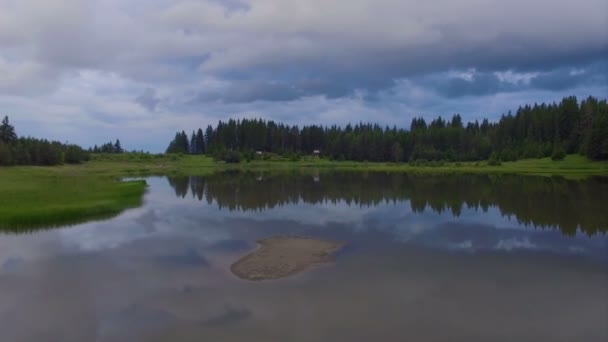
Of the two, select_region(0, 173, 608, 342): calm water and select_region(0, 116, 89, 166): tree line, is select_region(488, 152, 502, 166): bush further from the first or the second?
select_region(0, 116, 89, 166): tree line

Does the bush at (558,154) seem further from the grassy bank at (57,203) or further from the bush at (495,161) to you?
the grassy bank at (57,203)

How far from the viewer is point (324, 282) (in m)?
22.9

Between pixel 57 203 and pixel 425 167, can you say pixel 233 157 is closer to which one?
pixel 425 167

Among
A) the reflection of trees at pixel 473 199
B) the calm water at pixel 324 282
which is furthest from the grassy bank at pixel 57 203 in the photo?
the reflection of trees at pixel 473 199

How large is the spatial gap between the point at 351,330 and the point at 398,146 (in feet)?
565

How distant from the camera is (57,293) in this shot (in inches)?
842

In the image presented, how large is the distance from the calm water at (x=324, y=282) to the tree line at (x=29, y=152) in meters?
77.4

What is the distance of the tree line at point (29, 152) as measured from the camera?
103 meters

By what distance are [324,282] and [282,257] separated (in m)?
5.67

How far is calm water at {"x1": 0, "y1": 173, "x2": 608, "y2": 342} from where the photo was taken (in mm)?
17141

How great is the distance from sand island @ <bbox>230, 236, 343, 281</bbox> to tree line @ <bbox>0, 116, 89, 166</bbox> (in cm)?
9328

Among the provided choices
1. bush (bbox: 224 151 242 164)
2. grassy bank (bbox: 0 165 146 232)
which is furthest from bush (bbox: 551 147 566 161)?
grassy bank (bbox: 0 165 146 232)

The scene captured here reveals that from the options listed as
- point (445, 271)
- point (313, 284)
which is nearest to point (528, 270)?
point (445, 271)

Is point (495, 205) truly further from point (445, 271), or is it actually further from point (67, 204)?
point (67, 204)
